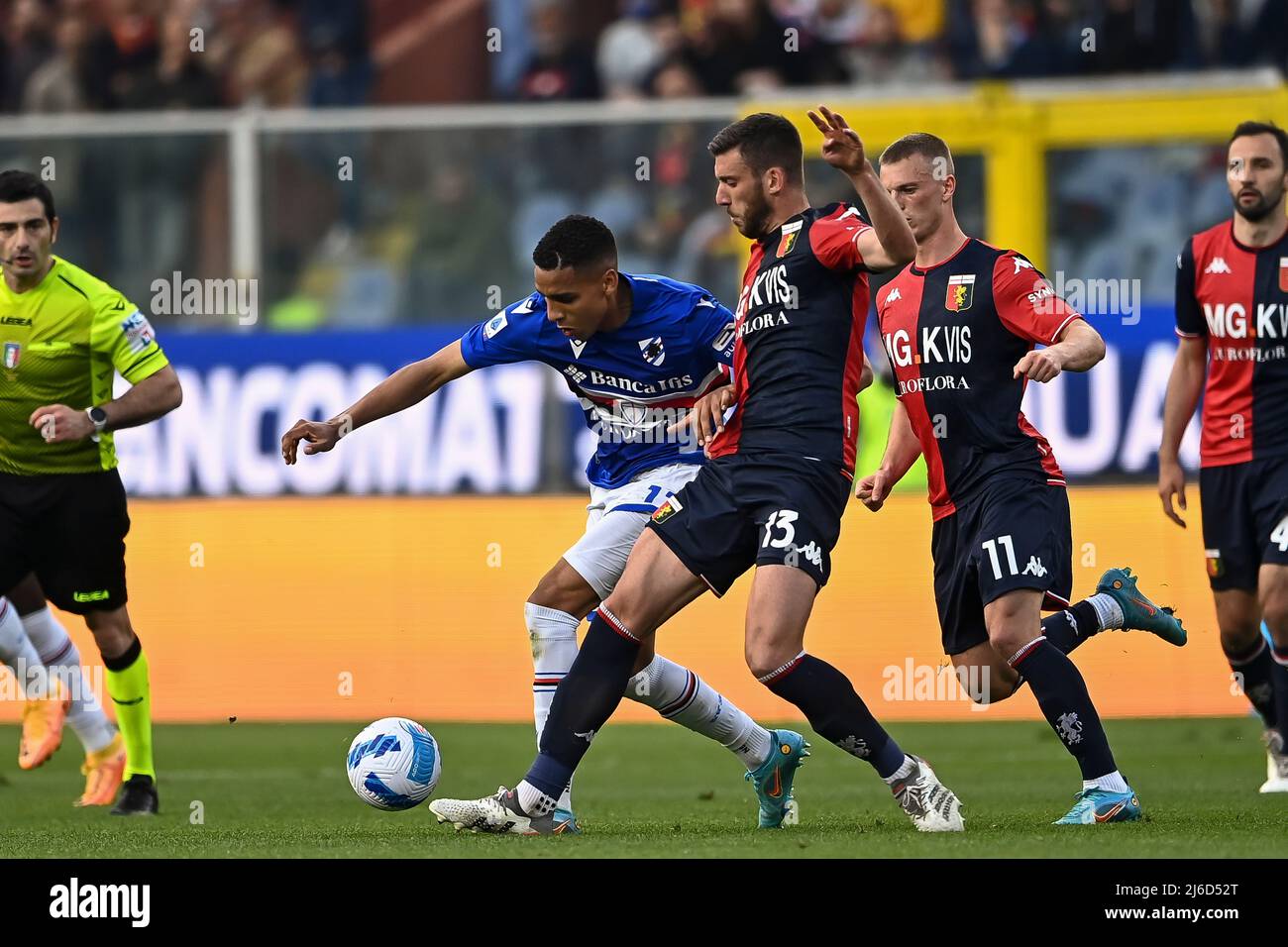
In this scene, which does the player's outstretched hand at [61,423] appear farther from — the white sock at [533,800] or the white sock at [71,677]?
the white sock at [533,800]

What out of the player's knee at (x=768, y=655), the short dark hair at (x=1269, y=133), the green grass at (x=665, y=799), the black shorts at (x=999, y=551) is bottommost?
the green grass at (x=665, y=799)

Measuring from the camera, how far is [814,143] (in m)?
13.4

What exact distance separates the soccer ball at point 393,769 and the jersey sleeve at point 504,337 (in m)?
1.40

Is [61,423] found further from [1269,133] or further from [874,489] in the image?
[1269,133]

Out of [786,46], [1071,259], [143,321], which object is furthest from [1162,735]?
[786,46]

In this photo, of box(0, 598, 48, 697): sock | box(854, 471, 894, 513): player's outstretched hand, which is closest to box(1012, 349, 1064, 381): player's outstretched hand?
box(854, 471, 894, 513): player's outstretched hand

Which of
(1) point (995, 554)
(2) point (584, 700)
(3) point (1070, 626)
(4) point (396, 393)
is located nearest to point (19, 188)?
(4) point (396, 393)

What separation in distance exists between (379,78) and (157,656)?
6211 mm

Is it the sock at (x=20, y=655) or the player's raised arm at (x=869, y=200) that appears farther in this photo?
the sock at (x=20, y=655)

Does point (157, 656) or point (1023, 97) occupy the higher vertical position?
point (1023, 97)

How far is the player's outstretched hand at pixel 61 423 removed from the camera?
8.07 metres

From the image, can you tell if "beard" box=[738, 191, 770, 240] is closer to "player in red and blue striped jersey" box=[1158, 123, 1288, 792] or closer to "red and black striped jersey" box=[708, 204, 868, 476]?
"red and black striped jersey" box=[708, 204, 868, 476]

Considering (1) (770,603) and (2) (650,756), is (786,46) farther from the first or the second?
(1) (770,603)

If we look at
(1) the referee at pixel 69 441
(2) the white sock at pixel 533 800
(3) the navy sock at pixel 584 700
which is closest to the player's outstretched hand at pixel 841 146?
(3) the navy sock at pixel 584 700
